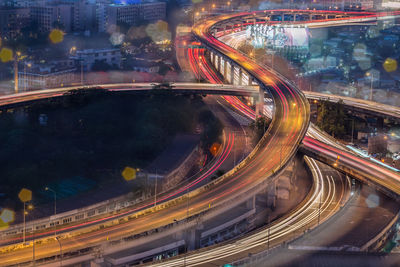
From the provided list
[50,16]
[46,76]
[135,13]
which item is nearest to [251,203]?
[46,76]

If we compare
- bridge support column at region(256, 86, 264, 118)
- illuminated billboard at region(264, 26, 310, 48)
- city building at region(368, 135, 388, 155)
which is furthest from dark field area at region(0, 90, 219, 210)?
Result: illuminated billboard at region(264, 26, 310, 48)

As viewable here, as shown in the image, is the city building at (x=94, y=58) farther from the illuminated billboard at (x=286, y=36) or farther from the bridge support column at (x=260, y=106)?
the bridge support column at (x=260, y=106)

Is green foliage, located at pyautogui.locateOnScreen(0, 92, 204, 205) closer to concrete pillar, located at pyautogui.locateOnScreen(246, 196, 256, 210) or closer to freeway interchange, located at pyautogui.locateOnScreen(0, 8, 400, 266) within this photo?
freeway interchange, located at pyautogui.locateOnScreen(0, 8, 400, 266)

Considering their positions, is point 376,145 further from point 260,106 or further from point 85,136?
point 85,136

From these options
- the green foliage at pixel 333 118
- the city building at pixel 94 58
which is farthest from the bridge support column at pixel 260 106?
the city building at pixel 94 58

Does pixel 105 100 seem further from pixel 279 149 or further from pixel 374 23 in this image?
pixel 374 23

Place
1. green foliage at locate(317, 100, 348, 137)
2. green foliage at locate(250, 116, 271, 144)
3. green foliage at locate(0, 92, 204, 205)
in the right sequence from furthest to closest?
1. green foliage at locate(317, 100, 348, 137)
2. green foliage at locate(250, 116, 271, 144)
3. green foliage at locate(0, 92, 204, 205)
